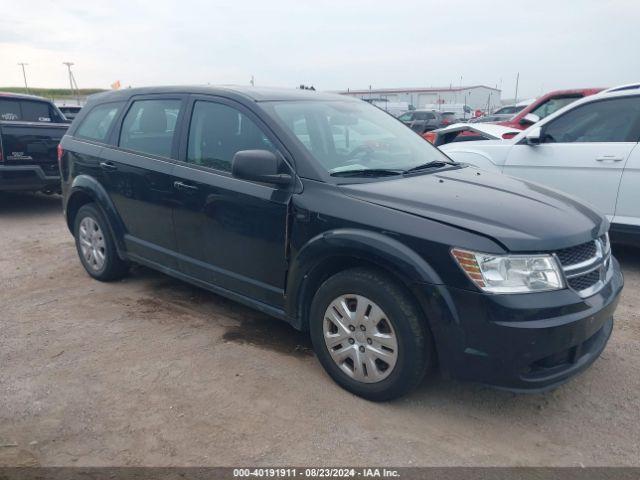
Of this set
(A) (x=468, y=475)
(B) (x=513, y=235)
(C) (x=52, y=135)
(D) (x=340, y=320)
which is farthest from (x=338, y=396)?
(C) (x=52, y=135)

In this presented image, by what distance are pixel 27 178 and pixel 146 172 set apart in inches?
175

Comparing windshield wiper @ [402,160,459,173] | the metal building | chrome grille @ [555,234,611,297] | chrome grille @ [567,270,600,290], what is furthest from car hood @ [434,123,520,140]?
the metal building

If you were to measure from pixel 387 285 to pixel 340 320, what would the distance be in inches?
15.9

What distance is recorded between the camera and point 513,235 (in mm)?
2709

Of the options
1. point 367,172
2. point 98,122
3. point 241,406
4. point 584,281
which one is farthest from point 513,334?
point 98,122

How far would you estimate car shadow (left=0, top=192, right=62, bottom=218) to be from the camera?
27.9ft

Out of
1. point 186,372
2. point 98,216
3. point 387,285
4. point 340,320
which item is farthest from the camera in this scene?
point 98,216

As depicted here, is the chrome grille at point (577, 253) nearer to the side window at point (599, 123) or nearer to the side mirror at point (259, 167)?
the side mirror at point (259, 167)

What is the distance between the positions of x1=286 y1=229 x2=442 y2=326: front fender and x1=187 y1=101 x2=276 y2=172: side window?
0.82m

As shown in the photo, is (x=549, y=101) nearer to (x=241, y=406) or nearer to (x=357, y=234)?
(x=357, y=234)

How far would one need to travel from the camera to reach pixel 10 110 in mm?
8352

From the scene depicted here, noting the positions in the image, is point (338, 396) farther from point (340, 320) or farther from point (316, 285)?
point (316, 285)

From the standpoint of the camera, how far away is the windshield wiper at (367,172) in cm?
341

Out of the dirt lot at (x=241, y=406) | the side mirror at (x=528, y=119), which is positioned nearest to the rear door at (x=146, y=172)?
the dirt lot at (x=241, y=406)
